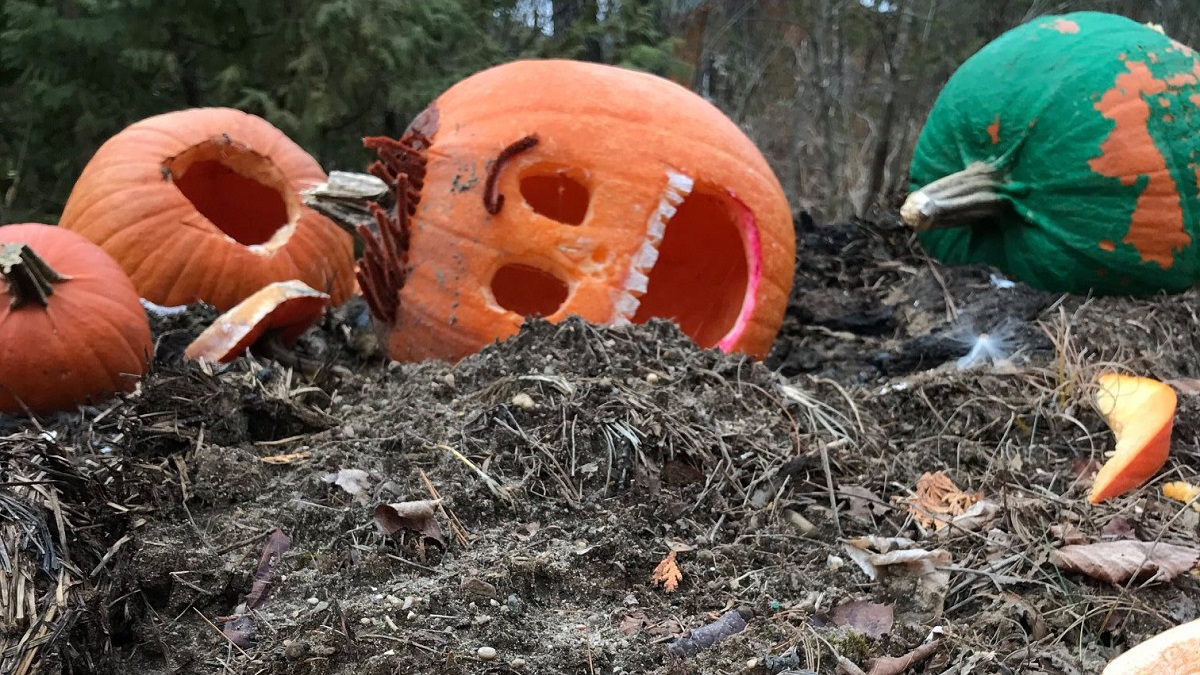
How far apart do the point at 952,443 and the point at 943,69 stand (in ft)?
13.9

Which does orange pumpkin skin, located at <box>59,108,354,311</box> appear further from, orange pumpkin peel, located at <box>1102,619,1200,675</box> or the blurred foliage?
orange pumpkin peel, located at <box>1102,619,1200,675</box>

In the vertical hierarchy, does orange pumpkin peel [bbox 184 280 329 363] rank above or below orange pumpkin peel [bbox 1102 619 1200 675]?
below

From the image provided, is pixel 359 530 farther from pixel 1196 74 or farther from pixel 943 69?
pixel 943 69

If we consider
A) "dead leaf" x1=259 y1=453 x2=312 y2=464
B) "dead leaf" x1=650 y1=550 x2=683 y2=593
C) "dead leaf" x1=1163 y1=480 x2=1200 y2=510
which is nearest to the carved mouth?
"dead leaf" x1=259 y1=453 x2=312 y2=464

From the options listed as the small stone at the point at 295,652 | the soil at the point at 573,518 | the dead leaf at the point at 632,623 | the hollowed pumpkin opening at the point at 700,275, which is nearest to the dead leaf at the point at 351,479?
the soil at the point at 573,518

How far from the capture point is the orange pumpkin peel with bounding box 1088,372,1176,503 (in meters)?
2.15

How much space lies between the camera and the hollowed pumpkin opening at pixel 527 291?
3.25 m

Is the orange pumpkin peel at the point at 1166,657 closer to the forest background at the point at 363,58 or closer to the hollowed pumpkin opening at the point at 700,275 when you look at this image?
the hollowed pumpkin opening at the point at 700,275

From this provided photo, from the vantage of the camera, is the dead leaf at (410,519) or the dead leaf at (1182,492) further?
the dead leaf at (1182,492)

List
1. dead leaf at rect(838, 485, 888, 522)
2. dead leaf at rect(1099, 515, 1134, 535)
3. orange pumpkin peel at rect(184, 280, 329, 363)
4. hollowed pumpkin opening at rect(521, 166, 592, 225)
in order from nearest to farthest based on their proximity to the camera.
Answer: dead leaf at rect(1099, 515, 1134, 535)
dead leaf at rect(838, 485, 888, 522)
orange pumpkin peel at rect(184, 280, 329, 363)
hollowed pumpkin opening at rect(521, 166, 592, 225)

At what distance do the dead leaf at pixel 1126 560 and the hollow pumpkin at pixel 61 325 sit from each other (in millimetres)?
2315

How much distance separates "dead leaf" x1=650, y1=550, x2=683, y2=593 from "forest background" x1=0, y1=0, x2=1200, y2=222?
3.48 metres

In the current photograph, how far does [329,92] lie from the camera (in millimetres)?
4648

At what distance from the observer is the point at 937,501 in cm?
212
